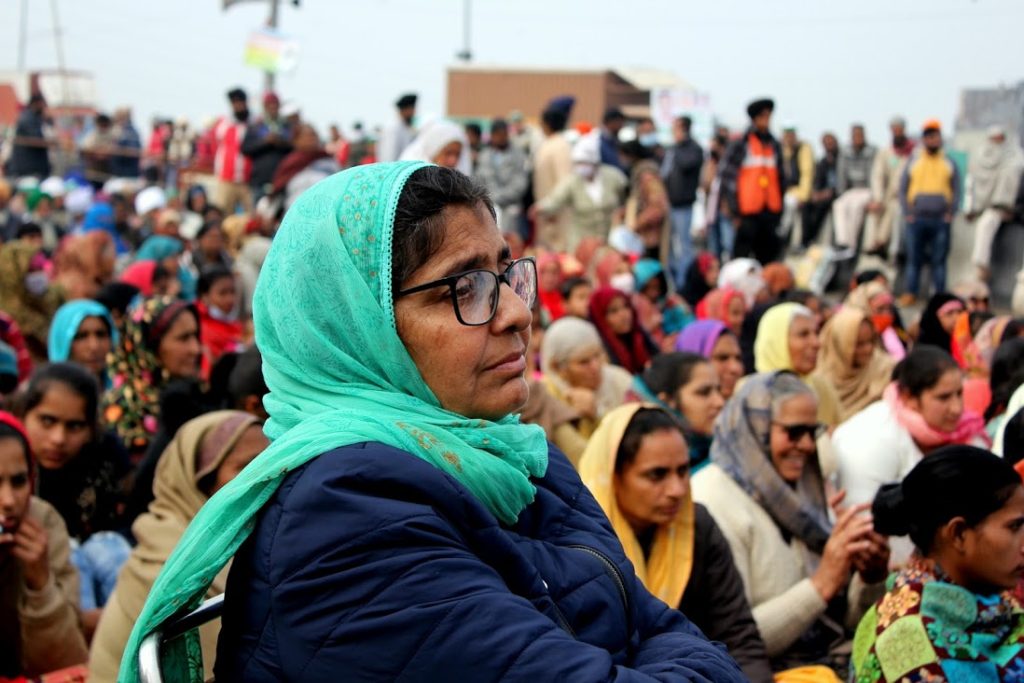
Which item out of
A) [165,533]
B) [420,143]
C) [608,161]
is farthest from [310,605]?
[608,161]

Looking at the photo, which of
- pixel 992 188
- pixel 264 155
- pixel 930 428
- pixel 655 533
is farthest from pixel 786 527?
pixel 264 155

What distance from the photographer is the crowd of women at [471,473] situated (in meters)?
1.33

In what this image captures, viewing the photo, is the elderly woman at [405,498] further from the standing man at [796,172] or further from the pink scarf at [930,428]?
the standing man at [796,172]

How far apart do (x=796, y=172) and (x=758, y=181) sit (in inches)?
149

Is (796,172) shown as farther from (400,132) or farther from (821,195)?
(400,132)

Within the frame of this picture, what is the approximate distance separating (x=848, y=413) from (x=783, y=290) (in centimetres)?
366

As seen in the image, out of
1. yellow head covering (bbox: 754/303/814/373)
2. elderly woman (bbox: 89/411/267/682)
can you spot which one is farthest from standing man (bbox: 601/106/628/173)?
elderly woman (bbox: 89/411/267/682)

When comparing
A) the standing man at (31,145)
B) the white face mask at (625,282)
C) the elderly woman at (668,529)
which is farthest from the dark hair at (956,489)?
the standing man at (31,145)

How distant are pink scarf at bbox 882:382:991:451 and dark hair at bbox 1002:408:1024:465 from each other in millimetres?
1237

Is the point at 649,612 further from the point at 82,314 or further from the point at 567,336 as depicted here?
the point at 82,314

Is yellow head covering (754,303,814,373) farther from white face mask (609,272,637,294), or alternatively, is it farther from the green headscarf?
the green headscarf

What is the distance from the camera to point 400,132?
1138 cm

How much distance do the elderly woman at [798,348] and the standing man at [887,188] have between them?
756cm

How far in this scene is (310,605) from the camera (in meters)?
1.30
